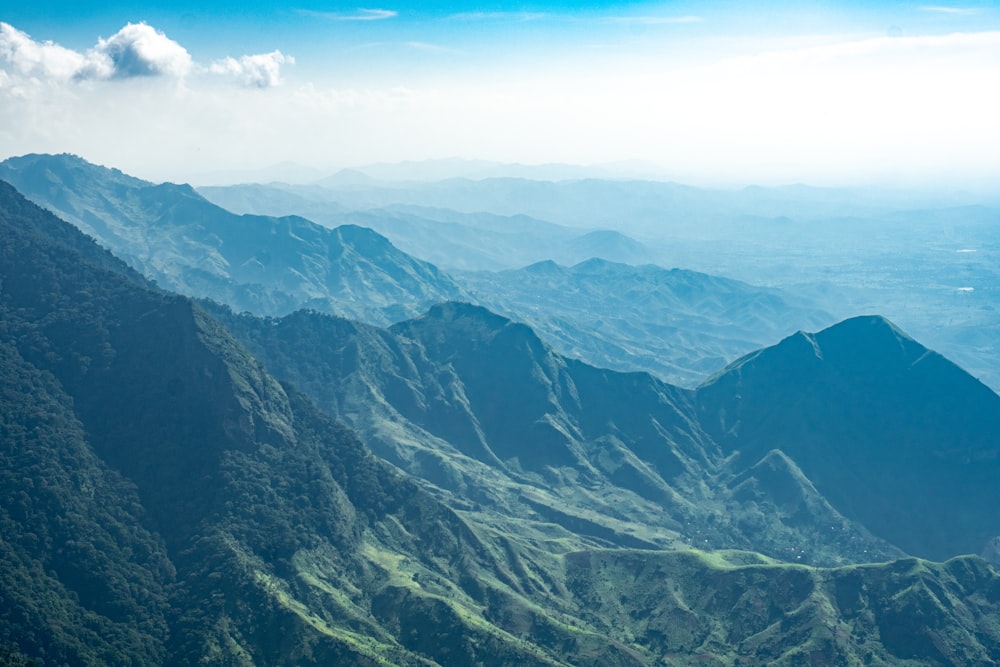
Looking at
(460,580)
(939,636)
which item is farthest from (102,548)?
(939,636)

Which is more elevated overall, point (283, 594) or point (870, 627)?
point (283, 594)

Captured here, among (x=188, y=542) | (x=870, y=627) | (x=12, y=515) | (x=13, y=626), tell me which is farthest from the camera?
(x=870, y=627)

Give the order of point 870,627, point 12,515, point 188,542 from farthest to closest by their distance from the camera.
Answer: point 870,627 → point 188,542 → point 12,515

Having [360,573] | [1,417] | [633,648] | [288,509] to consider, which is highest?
[1,417]

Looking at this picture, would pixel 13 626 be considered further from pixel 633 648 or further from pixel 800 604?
pixel 800 604

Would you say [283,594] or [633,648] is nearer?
[283,594]

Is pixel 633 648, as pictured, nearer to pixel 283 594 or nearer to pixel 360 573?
pixel 360 573

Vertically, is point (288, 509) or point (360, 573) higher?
point (288, 509)

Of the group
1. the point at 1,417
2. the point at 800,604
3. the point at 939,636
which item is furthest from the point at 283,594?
the point at 939,636

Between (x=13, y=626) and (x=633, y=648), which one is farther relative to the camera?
(x=633, y=648)
